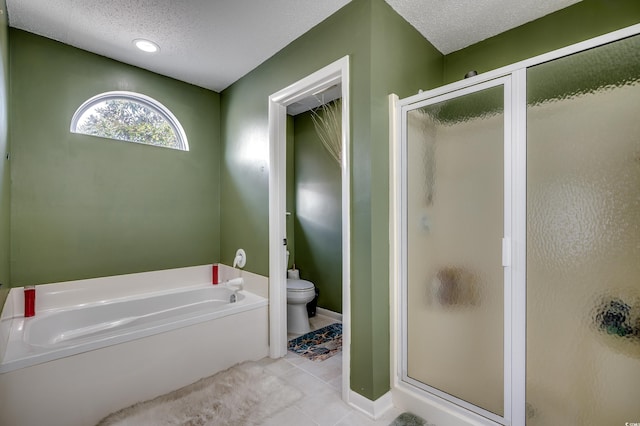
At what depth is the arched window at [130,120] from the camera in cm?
245

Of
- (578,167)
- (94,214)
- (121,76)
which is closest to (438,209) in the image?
(578,167)

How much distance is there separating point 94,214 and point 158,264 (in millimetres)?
679

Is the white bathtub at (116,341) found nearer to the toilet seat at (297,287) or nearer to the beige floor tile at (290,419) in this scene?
the toilet seat at (297,287)

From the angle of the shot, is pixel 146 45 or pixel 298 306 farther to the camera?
pixel 298 306

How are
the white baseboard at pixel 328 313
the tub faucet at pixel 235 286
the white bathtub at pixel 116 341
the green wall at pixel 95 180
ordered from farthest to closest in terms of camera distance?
the white baseboard at pixel 328 313 < the tub faucet at pixel 235 286 < the green wall at pixel 95 180 < the white bathtub at pixel 116 341

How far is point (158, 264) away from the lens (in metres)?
2.77

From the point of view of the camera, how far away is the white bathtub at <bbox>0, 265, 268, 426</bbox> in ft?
4.98

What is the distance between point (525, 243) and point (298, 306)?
2.13 metres

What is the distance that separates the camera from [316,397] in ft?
6.23

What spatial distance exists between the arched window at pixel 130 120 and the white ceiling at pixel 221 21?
38 centimetres

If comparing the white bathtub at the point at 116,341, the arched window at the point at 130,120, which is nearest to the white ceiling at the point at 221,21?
the arched window at the point at 130,120

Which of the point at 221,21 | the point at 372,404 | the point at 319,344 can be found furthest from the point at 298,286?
the point at 221,21

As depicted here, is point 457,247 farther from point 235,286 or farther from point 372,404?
point 235,286

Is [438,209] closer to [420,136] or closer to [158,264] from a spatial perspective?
[420,136]
